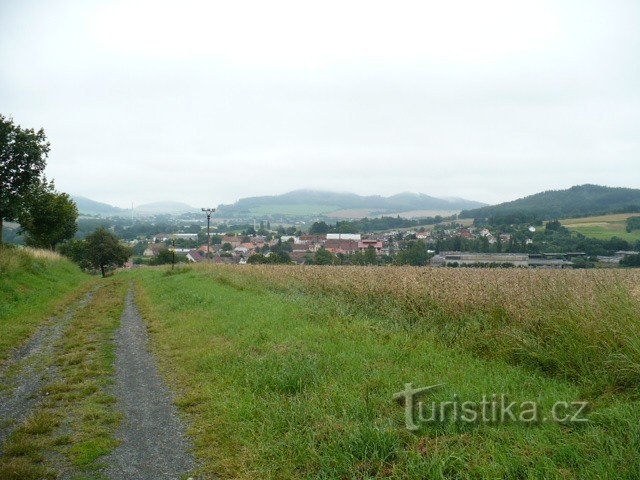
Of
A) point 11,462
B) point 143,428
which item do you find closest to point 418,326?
point 143,428

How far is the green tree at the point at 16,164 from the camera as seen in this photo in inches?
944

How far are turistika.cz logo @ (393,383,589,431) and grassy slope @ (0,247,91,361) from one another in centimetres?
879

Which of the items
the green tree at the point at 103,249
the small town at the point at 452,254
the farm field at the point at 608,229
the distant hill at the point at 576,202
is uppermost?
the distant hill at the point at 576,202

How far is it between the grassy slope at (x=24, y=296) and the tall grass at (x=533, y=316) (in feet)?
28.4

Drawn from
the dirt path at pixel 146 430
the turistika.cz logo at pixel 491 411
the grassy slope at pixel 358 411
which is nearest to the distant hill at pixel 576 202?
the grassy slope at pixel 358 411

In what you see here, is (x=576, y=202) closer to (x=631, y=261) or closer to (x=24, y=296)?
(x=631, y=261)

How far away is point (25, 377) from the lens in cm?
766

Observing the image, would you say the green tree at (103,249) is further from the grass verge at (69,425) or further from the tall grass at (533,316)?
the tall grass at (533,316)

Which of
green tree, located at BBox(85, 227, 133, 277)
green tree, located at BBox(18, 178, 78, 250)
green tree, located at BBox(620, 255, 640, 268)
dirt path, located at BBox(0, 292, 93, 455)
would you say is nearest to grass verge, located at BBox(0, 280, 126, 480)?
dirt path, located at BBox(0, 292, 93, 455)

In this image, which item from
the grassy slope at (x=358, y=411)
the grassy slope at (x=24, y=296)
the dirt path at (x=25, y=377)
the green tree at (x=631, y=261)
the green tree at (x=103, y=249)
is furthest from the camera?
the green tree at (x=103, y=249)

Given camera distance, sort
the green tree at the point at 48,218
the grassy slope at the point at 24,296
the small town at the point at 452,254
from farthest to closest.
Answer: the green tree at the point at 48,218, the small town at the point at 452,254, the grassy slope at the point at 24,296

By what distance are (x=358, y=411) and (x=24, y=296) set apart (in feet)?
51.7

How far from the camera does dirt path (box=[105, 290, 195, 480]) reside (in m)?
4.45

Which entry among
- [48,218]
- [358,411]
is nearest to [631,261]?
[358,411]
